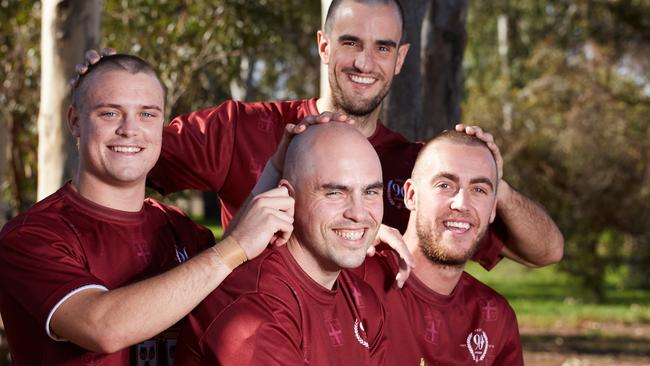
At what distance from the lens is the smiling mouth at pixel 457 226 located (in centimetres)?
465

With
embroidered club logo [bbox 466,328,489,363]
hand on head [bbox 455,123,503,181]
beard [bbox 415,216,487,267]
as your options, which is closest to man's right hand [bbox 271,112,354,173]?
beard [bbox 415,216,487,267]

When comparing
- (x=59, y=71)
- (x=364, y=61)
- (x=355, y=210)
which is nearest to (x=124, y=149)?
(x=355, y=210)

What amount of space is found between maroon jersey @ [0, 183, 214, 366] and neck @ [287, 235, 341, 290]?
0.53m

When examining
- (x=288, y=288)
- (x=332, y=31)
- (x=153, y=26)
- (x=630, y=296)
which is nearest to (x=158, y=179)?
(x=332, y=31)

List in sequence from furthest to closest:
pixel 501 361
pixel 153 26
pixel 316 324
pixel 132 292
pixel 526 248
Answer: pixel 153 26 < pixel 526 248 < pixel 501 361 < pixel 316 324 < pixel 132 292

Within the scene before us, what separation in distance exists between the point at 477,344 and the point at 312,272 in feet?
3.73

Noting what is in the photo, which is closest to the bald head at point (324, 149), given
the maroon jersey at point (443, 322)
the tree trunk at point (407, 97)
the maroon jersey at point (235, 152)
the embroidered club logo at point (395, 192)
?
the maroon jersey at point (443, 322)

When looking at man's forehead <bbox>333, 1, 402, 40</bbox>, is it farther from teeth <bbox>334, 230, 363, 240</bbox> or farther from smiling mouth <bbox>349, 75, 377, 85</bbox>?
teeth <bbox>334, 230, 363, 240</bbox>

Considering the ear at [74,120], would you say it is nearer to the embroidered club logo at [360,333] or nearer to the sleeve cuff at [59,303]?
the sleeve cuff at [59,303]

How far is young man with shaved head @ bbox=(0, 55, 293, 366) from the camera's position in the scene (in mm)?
3645

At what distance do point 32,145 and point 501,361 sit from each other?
7521 mm

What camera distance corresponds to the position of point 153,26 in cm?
1102

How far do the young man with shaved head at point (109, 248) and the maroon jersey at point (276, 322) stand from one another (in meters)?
0.10

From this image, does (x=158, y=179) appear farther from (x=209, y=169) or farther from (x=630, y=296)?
(x=630, y=296)
